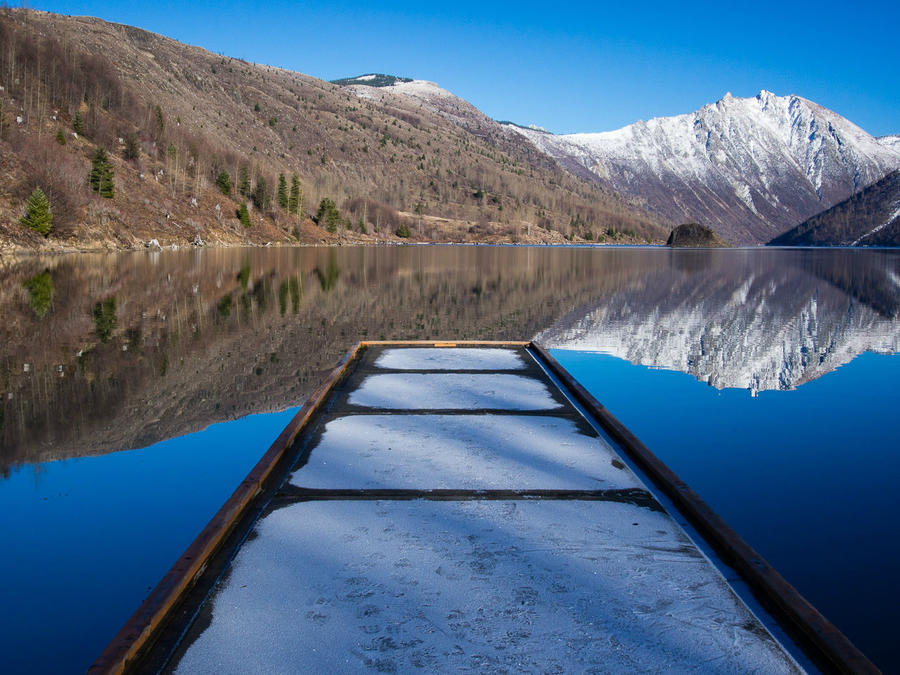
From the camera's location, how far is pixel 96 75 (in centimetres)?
7562

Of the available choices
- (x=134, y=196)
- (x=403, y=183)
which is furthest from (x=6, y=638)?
(x=403, y=183)

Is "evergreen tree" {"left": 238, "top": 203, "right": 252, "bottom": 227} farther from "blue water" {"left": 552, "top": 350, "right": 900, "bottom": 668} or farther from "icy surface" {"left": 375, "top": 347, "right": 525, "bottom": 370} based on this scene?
"blue water" {"left": 552, "top": 350, "right": 900, "bottom": 668}

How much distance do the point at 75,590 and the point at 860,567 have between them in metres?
5.23

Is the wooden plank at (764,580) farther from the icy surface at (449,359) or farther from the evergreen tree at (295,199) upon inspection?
the evergreen tree at (295,199)

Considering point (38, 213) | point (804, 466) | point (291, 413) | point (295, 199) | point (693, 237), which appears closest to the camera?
point (804, 466)

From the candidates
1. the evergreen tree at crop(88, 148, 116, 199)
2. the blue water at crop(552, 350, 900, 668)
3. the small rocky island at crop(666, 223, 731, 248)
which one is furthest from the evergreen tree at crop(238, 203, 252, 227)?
the small rocky island at crop(666, 223, 731, 248)

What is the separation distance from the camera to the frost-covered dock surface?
9.95 ft

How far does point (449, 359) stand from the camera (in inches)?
441

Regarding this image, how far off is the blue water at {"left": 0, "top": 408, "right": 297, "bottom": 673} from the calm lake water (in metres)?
0.02

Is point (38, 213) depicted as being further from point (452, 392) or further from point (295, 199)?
point (295, 199)

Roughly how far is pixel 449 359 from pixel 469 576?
24.8 feet

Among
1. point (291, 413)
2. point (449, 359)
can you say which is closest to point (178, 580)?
point (291, 413)

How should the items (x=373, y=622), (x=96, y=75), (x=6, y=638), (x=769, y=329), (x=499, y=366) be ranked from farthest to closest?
(x=96, y=75) → (x=769, y=329) → (x=499, y=366) → (x=6, y=638) → (x=373, y=622)

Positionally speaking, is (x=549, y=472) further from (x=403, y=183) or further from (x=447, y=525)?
(x=403, y=183)
